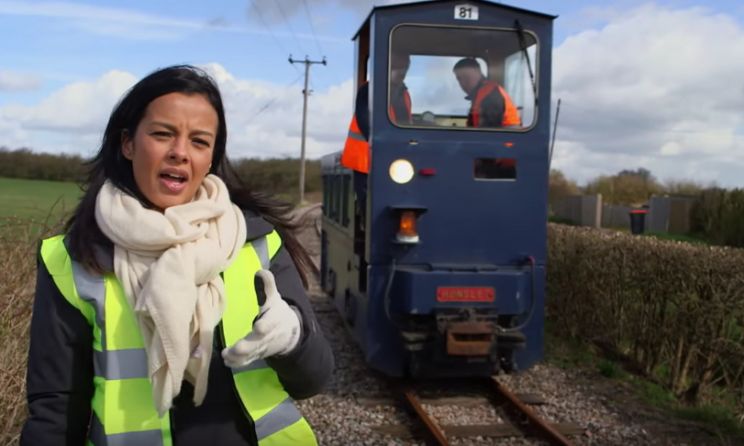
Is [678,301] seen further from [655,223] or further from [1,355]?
[655,223]

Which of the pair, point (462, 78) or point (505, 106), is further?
point (462, 78)

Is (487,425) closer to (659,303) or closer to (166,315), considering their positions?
(659,303)

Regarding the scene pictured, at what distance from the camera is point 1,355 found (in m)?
4.48

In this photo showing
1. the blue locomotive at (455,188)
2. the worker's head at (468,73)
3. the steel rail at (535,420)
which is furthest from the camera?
the worker's head at (468,73)

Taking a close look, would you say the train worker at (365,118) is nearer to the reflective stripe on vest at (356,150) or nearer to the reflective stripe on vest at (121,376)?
the reflective stripe on vest at (356,150)

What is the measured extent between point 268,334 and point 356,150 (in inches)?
215

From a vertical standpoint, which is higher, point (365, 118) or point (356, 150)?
point (365, 118)

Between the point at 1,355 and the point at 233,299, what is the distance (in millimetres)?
3055

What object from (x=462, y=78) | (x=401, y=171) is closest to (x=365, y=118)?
(x=401, y=171)

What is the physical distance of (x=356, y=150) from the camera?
7164 mm

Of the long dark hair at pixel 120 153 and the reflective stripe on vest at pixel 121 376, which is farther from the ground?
the long dark hair at pixel 120 153

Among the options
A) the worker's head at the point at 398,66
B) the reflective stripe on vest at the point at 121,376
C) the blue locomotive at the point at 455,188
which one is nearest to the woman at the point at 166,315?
the reflective stripe on vest at the point at 121,376

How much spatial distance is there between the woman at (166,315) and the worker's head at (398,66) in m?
4.85

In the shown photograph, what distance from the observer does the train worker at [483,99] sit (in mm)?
6906
